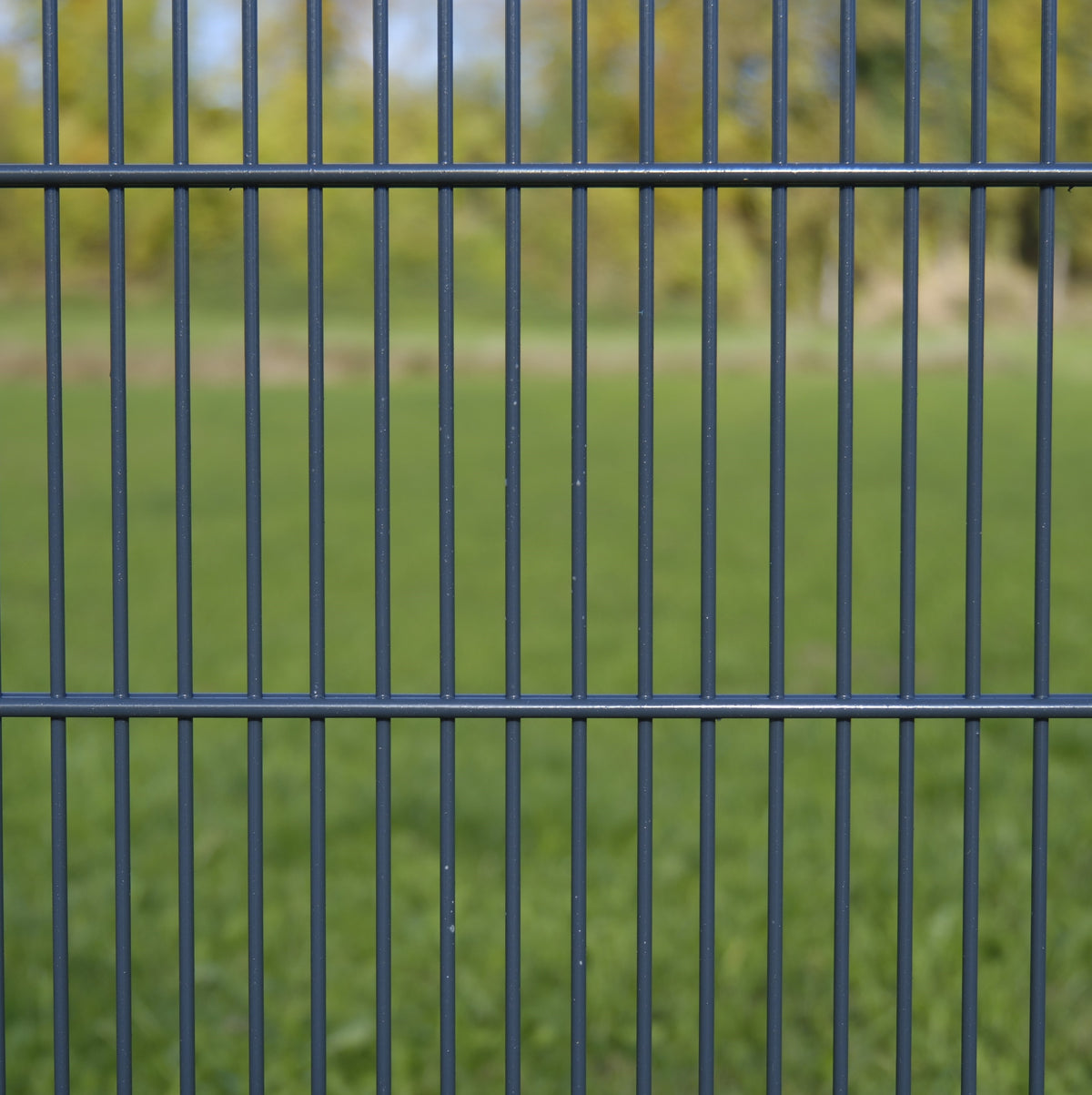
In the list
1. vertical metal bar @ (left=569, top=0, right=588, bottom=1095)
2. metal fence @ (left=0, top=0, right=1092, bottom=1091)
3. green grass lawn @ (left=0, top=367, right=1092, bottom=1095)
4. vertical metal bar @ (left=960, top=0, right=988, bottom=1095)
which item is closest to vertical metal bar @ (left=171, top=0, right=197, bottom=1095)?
metal fence @ (left=0, top=0, right=1092, bottom=1091)

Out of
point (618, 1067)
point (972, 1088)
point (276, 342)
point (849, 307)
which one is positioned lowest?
point (618, 1067)

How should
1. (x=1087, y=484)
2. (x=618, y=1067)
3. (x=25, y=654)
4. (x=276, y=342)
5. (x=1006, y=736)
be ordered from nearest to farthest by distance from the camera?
(x=618, y=1067) < (x=1006, y=736) < (x=25, y=654) < (x=1087, y=484) < (x=276, y=342)

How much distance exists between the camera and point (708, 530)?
2.00m

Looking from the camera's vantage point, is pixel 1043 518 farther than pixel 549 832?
No

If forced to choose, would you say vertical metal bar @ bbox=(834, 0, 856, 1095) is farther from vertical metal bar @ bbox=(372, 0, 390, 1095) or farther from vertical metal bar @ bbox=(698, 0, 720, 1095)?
vertical metal bar @ bbox=(372, 0, 390, 1095)

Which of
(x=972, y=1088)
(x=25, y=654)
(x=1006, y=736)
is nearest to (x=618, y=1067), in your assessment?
(x=972, y=1088)

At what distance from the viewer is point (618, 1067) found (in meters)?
3.73

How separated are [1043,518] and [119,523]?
3.74ft

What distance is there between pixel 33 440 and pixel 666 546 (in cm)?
1198

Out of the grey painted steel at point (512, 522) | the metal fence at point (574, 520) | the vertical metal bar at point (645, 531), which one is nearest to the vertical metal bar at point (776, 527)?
the metal fence at point (574, 520)

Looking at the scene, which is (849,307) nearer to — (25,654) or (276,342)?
(25,654)

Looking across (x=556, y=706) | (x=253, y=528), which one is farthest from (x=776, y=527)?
(x=253, y=528)

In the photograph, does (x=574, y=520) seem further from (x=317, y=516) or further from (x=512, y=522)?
(x=317, y=516)

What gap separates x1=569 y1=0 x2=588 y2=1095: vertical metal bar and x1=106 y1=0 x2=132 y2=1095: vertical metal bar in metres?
0.55
